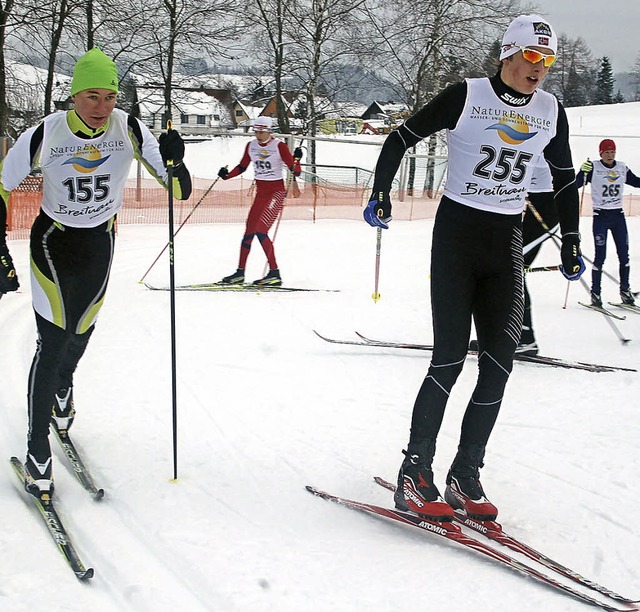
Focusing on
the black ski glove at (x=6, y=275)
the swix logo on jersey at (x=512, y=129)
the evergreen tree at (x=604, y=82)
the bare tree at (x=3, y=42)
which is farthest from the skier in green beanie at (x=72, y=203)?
the evergreen tree at (x=604, y=82)

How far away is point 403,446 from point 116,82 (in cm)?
247

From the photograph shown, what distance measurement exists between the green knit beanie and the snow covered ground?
189 centimetres

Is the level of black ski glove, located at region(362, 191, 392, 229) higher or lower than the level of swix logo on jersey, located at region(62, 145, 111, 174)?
lower

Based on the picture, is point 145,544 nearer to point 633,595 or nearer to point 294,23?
point 633,595

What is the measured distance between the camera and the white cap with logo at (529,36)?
321 cm

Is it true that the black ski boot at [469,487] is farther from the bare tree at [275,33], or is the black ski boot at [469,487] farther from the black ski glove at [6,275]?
the bare tree at [275,33]

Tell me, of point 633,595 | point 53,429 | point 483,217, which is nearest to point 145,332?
point 53,429

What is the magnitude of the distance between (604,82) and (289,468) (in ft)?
250

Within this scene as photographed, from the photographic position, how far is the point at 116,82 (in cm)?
344

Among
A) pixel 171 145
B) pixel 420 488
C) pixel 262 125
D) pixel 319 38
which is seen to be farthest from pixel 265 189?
pixel 319 38

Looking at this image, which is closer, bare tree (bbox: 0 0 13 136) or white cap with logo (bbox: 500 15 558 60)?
white cap with logo (bbox: 500 15 558 60)

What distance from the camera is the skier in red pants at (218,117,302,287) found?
930cm

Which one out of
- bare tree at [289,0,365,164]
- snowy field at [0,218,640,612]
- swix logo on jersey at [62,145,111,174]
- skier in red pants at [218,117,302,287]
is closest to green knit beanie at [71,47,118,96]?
swix logo on jersey at [62,145,111,174]

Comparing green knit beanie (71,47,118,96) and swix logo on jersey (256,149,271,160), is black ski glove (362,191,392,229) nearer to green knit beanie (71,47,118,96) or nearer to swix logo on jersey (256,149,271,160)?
green knit beanie (71,47,118,96)
